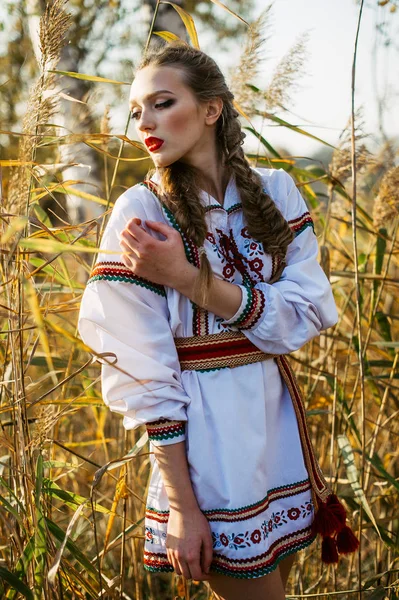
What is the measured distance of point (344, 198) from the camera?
227cm

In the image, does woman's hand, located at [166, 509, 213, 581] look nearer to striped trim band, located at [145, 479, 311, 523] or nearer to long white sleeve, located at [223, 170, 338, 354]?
striped trim band, located at [145, 479, 311, 523]

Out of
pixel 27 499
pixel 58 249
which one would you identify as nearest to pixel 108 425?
pixel 27 499

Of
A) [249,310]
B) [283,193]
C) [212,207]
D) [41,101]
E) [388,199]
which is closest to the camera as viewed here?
[41,101]

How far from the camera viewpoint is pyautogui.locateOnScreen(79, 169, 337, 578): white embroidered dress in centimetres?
133

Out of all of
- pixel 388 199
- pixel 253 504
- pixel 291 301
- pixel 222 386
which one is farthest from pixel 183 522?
pixel 388 199

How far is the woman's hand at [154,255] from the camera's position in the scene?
1.30m

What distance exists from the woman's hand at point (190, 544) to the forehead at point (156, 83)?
2.95 feet

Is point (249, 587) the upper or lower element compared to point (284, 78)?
lower

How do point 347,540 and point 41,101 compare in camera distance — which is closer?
point 41,101

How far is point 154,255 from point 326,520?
714 millimetres

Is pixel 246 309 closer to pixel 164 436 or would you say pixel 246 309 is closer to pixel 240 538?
pixel 164 436

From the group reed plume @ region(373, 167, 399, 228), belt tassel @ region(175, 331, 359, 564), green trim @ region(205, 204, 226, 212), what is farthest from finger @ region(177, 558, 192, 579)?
reed plume @ region(373, 167, 399, 228)

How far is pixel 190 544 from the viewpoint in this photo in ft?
4.27

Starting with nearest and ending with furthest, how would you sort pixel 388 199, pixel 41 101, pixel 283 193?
pixel 41 101, pixel 283 193, pixel 388 199
